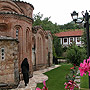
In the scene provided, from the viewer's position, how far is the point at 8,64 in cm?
899

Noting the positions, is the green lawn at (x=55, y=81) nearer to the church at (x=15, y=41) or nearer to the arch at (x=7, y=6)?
the church at (x=15, y=41)

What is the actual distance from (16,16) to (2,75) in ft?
15.8

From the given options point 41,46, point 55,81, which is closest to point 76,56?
point 41,46

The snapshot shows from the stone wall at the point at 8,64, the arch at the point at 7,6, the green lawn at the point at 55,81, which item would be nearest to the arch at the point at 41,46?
the green lawn at the point at 55,81

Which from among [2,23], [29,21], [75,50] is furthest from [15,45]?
[75,50]

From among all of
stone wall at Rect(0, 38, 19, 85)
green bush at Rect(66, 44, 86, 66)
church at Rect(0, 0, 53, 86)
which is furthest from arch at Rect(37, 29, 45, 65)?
stone wall at Rect(0, 38, 19, 85)

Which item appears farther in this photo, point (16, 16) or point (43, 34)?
point (43, 34)

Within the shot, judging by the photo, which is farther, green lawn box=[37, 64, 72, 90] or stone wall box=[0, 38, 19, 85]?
green lawn box=[37, 64, 72, 90]

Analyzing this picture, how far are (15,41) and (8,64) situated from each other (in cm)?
154

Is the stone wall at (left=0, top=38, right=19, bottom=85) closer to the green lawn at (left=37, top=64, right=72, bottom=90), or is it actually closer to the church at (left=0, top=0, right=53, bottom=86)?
the church at (left=0, top=0, right=53, bottom=86)

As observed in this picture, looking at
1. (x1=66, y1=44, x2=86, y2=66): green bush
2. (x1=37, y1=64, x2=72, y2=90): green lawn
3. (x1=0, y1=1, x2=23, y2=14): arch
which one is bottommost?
(x1=37, y1=64, x2=72, y2=90): green lawn

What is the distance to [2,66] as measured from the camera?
8.86 meters

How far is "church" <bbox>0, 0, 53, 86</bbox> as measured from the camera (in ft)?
29.4

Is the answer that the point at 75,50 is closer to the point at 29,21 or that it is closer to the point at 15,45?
the point at 29,21
